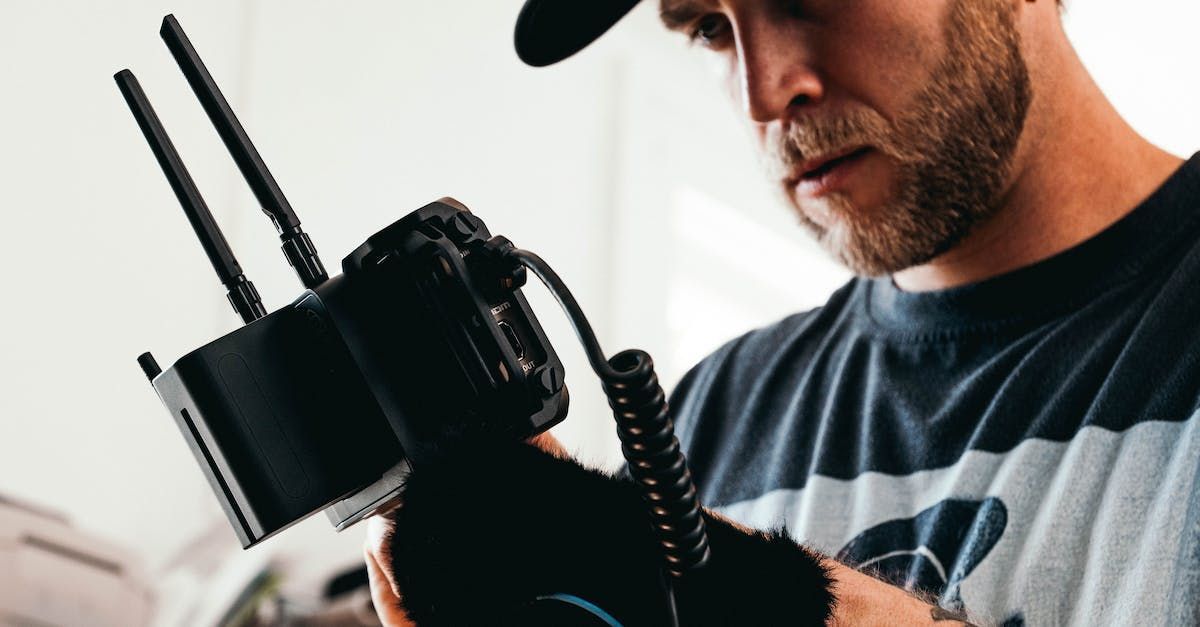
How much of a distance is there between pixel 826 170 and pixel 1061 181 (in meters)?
0.22

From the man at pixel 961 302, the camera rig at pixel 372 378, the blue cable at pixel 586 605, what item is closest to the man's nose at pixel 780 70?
the man at pixel 961 302

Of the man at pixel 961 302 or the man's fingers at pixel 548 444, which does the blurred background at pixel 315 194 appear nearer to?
the man at pixel 961 302

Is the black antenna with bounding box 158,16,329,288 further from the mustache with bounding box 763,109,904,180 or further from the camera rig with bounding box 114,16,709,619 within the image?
the mustache with bounding box 763,109,904,180

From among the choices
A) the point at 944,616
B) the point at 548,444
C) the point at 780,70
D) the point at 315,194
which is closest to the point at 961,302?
the point at 780,70

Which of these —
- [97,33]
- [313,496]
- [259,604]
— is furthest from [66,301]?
[313,496]

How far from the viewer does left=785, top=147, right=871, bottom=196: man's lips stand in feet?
3.31

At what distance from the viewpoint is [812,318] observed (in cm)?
120

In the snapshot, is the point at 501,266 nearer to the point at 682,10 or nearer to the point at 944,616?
the point at 944,616

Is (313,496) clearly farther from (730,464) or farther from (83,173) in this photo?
(83,173)

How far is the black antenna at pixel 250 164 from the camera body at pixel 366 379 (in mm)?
53

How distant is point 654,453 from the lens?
0.53 m

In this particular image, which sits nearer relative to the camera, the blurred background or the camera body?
the camera body

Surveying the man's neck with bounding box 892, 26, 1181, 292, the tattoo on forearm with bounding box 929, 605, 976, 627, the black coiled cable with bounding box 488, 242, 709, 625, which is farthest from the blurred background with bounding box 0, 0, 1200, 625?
the black coiled cable with bounding box 488, 242, 709, 625

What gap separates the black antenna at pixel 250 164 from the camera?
668 millimetres
